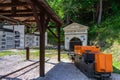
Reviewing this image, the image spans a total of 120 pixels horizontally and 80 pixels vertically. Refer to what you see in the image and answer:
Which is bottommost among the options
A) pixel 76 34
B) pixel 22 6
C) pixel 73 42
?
pixel 73 42

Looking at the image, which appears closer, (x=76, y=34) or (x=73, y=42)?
(x=76, y=34)

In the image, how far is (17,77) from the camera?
9961mm

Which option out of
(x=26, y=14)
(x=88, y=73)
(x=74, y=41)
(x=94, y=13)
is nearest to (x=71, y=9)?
(x=94, y=13)

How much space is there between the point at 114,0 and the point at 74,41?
23.4 ft

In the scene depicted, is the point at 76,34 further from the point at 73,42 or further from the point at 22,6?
the point at 22,6

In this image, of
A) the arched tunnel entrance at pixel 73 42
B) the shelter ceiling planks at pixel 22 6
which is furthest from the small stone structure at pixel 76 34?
the shelter ceiling planks at pixel 22 6

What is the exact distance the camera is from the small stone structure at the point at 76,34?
2460cm

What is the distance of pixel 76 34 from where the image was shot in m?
24.9

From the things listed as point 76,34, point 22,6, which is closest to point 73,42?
point 76,34

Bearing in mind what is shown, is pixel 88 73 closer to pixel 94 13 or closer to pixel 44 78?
pixel 44 78

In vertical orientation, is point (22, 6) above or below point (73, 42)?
above

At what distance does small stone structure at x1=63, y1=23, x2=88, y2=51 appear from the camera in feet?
Answer: 80.7

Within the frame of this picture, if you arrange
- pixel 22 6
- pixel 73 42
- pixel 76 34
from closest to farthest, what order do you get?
pixel 22 6 < pixel 76 34 < pixel 73 42

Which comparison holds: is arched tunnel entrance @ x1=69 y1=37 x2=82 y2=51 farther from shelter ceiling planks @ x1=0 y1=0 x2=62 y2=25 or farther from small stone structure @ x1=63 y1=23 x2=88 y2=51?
shelter ceiling planks @ x1=0 y1=0 x2=62 y2=25
